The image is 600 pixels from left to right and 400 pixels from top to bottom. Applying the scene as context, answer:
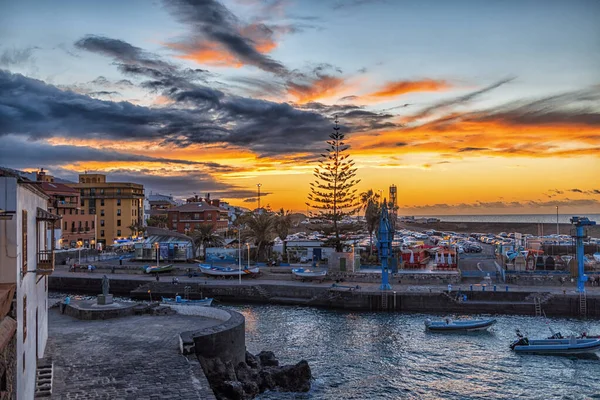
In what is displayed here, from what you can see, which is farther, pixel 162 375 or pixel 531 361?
pixel 531 361

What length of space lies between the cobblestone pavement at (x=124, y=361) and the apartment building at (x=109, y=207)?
2521 inches

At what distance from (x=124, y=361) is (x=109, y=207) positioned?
239ft

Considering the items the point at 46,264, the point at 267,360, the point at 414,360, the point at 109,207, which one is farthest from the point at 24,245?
the point at 109,207

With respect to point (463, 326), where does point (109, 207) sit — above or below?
above

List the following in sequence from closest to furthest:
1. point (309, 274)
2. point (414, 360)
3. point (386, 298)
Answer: point (414, 360) < point (386, 298) < point (309, 274)

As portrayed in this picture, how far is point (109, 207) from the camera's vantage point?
8581 cm

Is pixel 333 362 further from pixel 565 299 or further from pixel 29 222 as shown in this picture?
pixel 565 299

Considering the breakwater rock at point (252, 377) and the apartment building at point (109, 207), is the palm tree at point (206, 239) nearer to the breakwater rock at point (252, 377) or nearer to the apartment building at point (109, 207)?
the apartment building at point (109, 207)

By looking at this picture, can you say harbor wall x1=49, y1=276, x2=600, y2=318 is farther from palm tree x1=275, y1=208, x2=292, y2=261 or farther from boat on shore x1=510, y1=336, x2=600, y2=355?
palm tree x1=275, y1=208, x2=292, y2=261

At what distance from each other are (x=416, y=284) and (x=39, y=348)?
3199 centimetres

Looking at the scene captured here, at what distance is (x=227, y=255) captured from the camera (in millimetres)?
58406

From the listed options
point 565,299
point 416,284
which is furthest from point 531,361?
point 416,284

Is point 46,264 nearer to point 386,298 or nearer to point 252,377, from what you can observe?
point 252,377

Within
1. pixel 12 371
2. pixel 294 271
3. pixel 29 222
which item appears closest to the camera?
pixel 12 371
